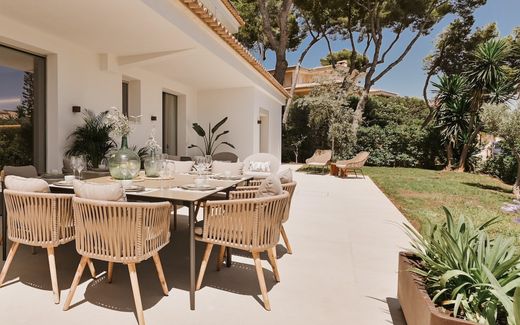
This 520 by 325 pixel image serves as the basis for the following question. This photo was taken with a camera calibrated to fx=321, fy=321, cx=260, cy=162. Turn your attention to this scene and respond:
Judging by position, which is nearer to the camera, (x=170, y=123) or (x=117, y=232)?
(x=117, y=232)

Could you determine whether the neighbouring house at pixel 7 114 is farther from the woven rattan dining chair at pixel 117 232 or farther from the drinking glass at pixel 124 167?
the woven rattan dining chair at pixel 117 232

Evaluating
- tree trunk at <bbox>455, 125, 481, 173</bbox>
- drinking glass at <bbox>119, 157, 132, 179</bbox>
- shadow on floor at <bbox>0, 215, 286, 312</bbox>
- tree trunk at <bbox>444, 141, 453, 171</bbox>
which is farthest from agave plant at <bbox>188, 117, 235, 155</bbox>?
tree trunk at <bbox>455, 125, 481, 173</bbox>

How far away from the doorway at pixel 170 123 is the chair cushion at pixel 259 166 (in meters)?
5.01

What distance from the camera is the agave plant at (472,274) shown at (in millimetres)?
1913

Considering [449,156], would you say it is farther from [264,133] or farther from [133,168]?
[133,168]

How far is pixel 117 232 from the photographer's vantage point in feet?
8.43

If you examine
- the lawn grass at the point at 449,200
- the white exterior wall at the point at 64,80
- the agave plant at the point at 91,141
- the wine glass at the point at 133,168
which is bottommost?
the lawn grass at the point at 449,200

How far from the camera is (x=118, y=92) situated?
8.35 metres

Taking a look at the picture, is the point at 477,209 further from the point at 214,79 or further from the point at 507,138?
the point at 214,79

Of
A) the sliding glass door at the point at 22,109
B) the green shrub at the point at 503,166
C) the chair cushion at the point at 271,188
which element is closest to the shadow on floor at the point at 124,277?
the chair cushion at the point at 271,188

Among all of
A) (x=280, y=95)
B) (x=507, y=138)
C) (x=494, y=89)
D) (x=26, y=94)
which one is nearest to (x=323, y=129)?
(x=280, y=95)

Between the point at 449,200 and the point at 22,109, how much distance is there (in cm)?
1026

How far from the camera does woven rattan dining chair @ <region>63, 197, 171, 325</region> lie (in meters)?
2.55

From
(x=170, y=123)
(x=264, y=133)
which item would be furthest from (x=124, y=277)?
(x=264, y=133)
